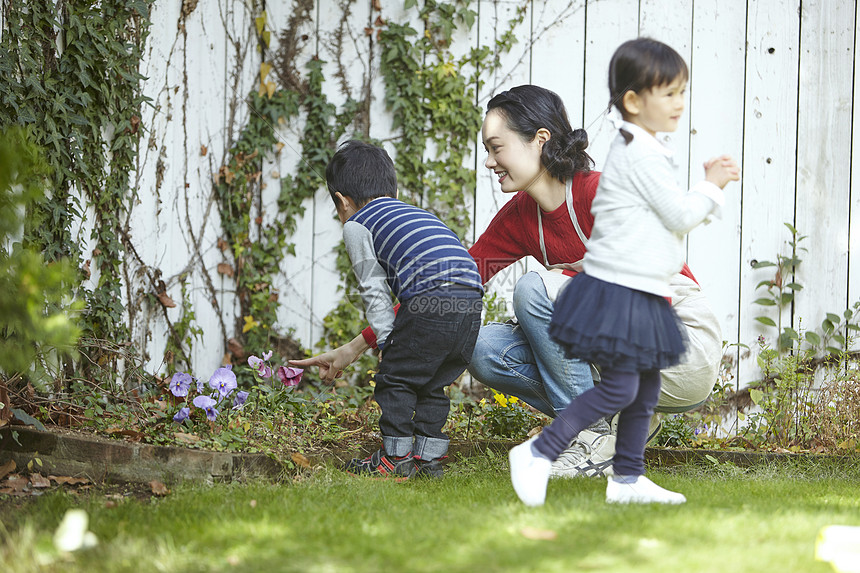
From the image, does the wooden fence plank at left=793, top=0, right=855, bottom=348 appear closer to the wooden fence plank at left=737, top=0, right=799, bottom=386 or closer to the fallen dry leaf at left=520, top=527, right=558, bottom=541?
the wooden fence plank at left=737, top=0, right=799, bottom=386

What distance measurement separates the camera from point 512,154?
2.49 meters

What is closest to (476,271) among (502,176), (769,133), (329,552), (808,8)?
(502,176)

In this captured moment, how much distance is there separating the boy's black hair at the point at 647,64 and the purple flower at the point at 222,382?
153 cm

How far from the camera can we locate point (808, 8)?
3750 millimetres

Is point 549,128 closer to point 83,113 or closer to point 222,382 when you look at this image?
point 222,382

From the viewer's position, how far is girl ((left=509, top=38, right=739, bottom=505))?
1.75m

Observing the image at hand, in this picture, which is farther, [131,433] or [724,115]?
[724,115]

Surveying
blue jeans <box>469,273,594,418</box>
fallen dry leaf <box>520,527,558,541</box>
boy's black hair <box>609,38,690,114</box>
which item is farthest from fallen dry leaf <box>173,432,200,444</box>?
boy's black hair <box>609,38,690,114</box>

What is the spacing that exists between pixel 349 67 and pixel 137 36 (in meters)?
1.12

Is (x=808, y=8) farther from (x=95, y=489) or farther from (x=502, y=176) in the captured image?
(x=95, y=489)

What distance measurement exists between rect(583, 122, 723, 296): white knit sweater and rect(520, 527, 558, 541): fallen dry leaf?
0.61 m

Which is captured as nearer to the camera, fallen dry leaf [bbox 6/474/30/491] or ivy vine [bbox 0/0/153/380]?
fallen dry leaf [bbox 6/474/30/491]

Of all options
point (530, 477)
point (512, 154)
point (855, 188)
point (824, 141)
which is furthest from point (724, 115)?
point (530, 477)

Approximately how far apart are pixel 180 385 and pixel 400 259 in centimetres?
84
